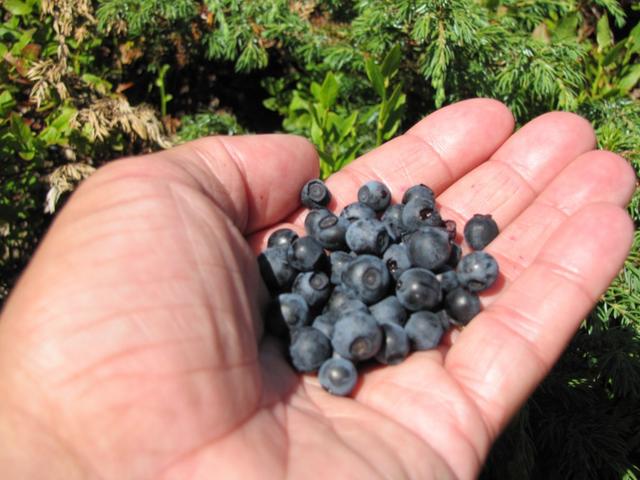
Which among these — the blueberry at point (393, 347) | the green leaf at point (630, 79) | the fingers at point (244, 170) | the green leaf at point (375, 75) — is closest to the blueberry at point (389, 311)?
the blueberry at point (393, 347)

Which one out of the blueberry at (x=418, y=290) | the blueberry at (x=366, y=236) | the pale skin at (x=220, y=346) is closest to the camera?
the pale skin at (x=220, y=346)

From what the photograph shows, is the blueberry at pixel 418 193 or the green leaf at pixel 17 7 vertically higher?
the green leaf at pixel 17 7

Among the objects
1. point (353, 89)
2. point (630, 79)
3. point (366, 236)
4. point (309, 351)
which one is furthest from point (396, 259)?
point (630, 79)

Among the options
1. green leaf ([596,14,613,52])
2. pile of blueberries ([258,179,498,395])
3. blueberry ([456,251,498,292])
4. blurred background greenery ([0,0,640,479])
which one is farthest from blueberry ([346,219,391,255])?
green leaf ([596,14,613,52])

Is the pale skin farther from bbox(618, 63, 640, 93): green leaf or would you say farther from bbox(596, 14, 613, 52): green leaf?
bbox(596, 14, 613, 52): green leaf

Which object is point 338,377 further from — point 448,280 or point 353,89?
point 353,89

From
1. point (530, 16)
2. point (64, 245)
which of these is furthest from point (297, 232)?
point (530, 16)

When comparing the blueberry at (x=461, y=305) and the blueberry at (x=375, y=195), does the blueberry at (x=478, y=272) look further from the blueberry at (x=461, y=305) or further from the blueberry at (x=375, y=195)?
the blueberry at (x=375, y=195)

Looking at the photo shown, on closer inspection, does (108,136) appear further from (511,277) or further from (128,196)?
(511,277)
